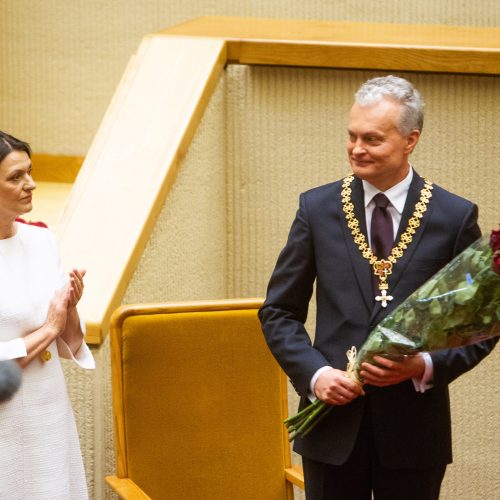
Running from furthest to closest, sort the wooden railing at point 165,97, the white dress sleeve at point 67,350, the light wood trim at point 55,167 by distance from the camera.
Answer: the light wood trim at point 55,167 < the wooden railing at point 165,97 < the white dress sleeve at point 67,350

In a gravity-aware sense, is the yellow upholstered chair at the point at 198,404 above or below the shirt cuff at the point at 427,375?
below

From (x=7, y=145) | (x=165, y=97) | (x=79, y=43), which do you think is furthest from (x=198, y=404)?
(x=79, y=43)

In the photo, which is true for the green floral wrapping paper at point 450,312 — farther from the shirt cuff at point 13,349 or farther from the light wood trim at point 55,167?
the light wood trim at point 55,167

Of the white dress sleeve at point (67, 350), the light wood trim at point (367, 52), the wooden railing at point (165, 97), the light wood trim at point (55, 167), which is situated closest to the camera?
the white dress sleeve at point (67, 350)

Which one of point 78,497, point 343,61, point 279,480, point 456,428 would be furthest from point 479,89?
point 78,497

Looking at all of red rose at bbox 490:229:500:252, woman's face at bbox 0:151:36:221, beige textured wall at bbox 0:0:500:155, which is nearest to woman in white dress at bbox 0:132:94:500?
woman's face at bbox 0:151:36:221

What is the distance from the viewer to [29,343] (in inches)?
93.8

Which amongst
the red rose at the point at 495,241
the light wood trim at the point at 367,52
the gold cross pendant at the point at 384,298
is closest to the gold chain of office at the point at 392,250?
the gold cross pendant at the point at 384,298

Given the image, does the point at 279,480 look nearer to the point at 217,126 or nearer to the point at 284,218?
the point at 284,218

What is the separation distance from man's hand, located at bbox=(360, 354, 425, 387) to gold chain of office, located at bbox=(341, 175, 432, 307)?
0.48 feet

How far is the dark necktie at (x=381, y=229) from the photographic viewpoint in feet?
7.72

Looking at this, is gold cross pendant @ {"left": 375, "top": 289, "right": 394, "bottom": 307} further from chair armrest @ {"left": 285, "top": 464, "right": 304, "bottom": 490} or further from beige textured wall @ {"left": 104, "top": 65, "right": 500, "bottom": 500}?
beige textured wall @ {"left": 104, "top": 65, "right": 500, "bottom": 500}

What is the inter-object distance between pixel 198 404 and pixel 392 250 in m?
0.82

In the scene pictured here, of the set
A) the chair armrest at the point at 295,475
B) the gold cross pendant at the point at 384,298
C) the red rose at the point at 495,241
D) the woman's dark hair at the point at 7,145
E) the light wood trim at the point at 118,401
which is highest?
the woman's dark hair at the point at 7,145
